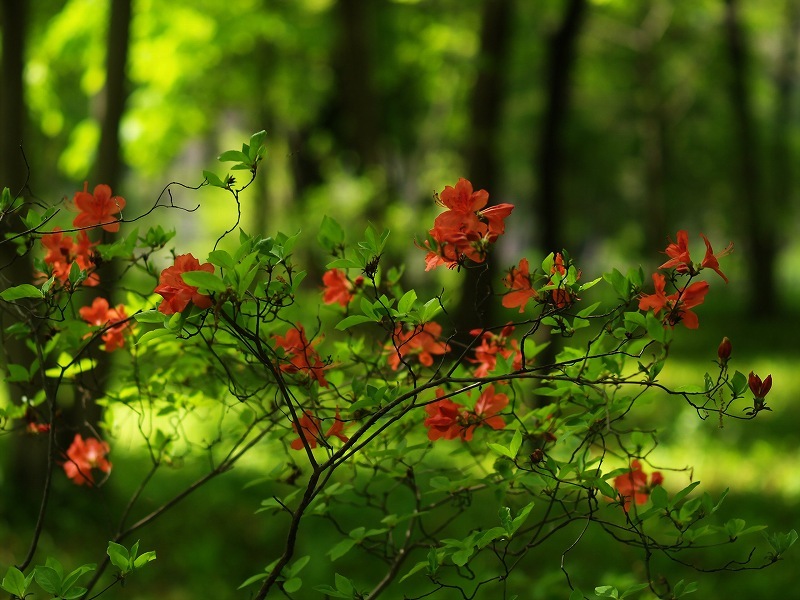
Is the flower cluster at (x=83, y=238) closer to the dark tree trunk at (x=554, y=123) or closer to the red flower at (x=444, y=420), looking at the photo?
the red flower at (x=444, y=420)

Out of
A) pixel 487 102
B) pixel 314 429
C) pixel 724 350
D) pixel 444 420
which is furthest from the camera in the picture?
pixel 487 102

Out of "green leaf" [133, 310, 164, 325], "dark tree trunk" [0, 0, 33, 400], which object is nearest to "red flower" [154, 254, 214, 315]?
"green leaf" [133, 310, 164, 325]

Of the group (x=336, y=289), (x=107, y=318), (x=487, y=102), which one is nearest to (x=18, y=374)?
(x=107, y=318)

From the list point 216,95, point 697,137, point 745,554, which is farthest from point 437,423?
point 697,137

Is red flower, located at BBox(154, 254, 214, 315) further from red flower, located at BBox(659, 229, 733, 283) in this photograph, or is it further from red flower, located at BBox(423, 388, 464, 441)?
red flower, located at BBox(659, 229, 733, 283)

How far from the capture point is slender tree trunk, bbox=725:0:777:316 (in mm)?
15383

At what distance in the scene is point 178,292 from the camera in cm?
156

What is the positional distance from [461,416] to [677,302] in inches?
17.9

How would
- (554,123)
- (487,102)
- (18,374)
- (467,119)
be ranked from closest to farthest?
→ 1. (18,374)
2. (554,123)
3. (487,102)
4. (467,119)

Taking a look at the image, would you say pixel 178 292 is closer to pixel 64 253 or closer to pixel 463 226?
pixel 463 226

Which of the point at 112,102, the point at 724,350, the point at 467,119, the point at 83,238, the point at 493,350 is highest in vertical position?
the point at 467,119

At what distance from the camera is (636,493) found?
2.19m

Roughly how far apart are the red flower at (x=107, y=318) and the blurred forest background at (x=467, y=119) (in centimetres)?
53

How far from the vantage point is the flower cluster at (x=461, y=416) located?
70.3 inches
